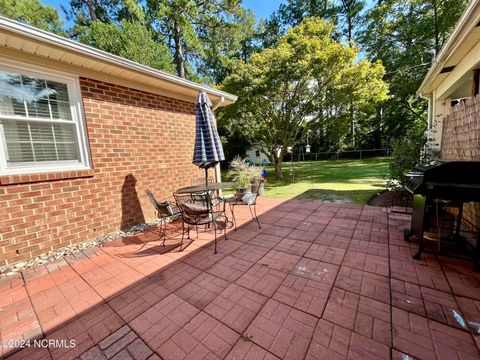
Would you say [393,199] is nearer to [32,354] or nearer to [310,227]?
[310,227]

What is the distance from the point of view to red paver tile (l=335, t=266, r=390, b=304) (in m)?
2.04

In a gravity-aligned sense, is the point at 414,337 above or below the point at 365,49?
below

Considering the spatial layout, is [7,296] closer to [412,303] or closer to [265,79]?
[412,303]

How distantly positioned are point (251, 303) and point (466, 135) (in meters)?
4.39

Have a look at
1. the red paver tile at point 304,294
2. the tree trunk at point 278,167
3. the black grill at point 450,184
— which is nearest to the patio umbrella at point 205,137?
the red paver tile at point 304,294

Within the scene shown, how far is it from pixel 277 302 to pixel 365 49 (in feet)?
73.2

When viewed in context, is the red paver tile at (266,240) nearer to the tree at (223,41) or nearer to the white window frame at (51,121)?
the white window frame at (51,121)

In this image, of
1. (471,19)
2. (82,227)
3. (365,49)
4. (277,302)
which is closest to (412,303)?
(277,302)

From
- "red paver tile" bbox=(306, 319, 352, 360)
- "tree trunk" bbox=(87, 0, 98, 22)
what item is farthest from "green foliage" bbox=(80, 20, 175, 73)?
"red paver tile" bbox=(306, 319, 352, 360)

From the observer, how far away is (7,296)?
90.7 inches

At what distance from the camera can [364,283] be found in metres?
2.21

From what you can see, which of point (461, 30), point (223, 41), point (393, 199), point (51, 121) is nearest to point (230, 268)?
point (51, 121)

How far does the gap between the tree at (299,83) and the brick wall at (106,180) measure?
4.65 metres

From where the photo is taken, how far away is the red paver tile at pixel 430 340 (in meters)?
1.43
